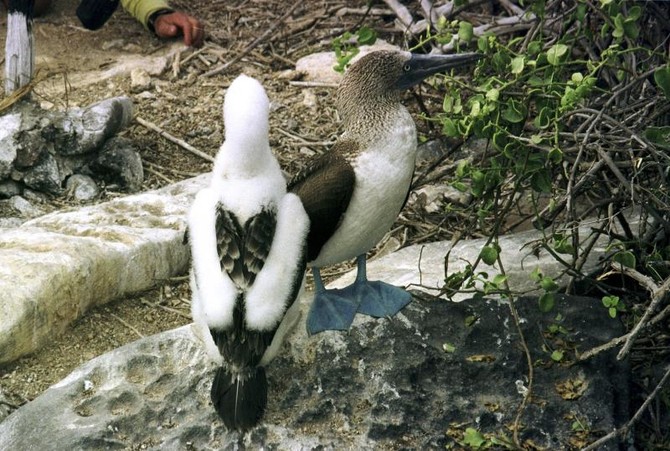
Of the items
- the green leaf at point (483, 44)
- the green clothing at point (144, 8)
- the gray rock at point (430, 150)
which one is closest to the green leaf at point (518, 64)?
the green leaf at point (483, 44)

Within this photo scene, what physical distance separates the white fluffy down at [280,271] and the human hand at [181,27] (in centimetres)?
394

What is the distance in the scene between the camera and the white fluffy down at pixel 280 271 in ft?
10.3

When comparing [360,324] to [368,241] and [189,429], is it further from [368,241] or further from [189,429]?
[189,429]

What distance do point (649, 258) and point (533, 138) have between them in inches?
25.4

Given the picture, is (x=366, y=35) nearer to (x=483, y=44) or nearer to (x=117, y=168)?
(x=483, y=44)

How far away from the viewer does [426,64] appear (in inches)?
144

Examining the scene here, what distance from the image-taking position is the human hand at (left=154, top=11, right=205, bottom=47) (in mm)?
7008

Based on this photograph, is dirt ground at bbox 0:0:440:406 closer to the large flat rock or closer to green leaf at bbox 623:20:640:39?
the large flat rock

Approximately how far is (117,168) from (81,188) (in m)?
0.23

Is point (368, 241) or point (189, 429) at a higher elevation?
point (368, 241)

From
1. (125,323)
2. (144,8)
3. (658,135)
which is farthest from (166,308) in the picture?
(144,8)

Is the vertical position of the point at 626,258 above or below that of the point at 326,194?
below

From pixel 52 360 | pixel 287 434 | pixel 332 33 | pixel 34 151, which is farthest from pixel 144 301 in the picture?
pixel 332 33

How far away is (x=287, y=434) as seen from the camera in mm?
3240
